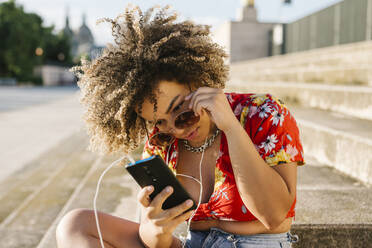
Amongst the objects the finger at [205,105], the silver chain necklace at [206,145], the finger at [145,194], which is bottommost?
the finger at [145,194]

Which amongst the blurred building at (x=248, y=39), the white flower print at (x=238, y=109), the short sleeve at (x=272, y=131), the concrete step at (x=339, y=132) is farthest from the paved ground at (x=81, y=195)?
the blurred building at (x=248, y=39)

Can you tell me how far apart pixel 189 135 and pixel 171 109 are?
139 millimetres

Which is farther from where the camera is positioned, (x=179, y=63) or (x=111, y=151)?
(x=111, y=151)

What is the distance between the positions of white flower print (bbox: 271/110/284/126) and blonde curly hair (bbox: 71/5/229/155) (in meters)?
0.36

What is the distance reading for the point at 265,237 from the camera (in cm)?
139

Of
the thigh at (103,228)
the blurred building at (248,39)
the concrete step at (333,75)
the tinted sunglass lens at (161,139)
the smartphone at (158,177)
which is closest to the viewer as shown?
the smartphone at (158,177)

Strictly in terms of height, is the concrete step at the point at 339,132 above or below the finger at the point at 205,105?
below

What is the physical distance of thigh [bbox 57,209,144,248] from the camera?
1.47 m

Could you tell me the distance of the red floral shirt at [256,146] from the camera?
1.33 meters

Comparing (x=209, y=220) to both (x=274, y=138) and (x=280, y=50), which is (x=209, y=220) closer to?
(x=274, y=138)

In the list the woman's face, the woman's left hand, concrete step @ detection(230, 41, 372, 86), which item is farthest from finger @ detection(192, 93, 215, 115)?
concrete step @ detection(230, 41, 372, 86)

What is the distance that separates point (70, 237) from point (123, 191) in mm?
1746

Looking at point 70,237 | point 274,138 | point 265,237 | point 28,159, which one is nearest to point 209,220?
point 265,237

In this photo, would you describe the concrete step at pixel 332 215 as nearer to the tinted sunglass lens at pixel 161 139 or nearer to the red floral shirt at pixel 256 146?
the red floral shirt at pixel 256 146
